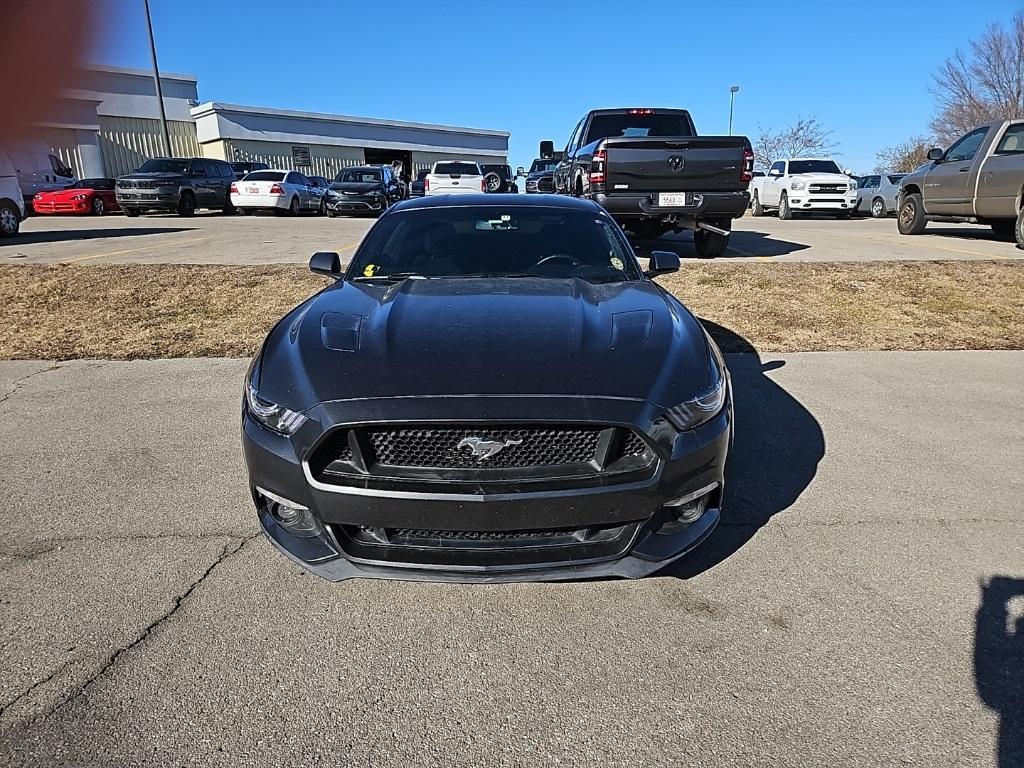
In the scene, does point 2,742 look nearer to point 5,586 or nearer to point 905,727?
point 5,586

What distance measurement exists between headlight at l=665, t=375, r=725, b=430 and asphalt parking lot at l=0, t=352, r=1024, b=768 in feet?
2.22

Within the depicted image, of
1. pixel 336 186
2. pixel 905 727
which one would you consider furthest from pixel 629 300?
pixel 336 186

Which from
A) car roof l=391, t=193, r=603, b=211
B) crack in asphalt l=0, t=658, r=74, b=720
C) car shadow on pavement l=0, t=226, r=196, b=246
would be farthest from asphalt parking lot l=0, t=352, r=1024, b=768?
car shadow on pavement l=0, t=226, r=196, b=246

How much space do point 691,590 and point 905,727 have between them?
0.86m

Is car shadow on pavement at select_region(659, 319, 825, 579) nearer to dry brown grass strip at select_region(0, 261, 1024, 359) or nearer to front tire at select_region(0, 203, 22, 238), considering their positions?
dry brown grass strip at select_region(0, 261, 1024, 359)

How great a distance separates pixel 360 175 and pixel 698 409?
22751 millimetres

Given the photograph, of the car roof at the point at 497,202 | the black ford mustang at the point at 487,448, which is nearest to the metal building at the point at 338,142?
the car roof at the point at 497,202

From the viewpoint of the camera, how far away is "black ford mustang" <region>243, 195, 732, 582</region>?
2.40 m

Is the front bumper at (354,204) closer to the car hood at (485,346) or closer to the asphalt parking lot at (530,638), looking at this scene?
the asphalt parking lot at (530,638)

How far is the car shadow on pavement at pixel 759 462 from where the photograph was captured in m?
3.08

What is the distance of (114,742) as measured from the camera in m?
1.99

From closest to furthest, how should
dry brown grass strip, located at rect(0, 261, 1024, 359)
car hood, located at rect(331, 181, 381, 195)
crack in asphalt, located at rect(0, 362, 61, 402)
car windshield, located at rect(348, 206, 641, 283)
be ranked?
car windshield, located at rect(348, 206, 641, 283)
crack in asphalt, located at rect(0, 362, 61, 402)
dry brown grass strip, located at rect(0, 261, 1024, 359)
car hood, located at rect(331, 181, 381, 195)

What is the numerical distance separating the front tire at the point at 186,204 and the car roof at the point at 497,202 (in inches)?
729

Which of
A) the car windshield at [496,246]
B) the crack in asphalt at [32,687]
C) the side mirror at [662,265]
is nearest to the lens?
the crack in asphalt at [32,687]
